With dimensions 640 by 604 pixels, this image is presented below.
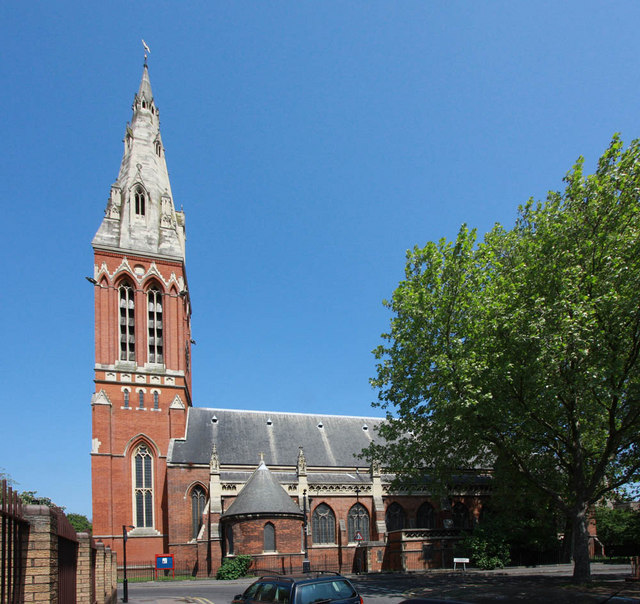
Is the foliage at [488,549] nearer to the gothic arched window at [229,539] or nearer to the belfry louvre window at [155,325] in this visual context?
the gothic arched window at [229,539]

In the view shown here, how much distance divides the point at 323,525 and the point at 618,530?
21.7 metres

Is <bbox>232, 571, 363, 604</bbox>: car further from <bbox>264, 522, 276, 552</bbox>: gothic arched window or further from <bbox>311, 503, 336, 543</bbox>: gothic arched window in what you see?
<bbox>311, 503, 336, 543</bbox>: gothic arched window

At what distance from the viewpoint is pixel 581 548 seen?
20.4 m

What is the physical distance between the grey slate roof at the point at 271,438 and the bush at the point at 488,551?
1103cm

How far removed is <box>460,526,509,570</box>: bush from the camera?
30.1 meters

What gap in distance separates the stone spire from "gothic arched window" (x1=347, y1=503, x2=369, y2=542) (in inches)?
859

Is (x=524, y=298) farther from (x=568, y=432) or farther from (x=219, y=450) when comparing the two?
(x=219, y=450)

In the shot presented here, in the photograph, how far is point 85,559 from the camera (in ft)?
34.9

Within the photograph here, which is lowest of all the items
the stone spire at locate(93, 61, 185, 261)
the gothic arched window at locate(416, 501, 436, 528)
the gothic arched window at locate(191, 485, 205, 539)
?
the gothic arched window at locate(416, 501, 436, 528)

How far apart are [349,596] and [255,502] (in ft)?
78.8

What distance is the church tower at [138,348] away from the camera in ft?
117

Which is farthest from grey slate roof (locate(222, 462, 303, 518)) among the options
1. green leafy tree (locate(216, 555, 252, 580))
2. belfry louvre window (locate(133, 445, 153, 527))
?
belfry louvre window (locate(133, 445, 153, 527))

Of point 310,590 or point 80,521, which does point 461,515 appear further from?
point 80,521

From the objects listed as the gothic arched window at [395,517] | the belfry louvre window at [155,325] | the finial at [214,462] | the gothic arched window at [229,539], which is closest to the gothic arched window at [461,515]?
the gothic arched window at [395,517]
